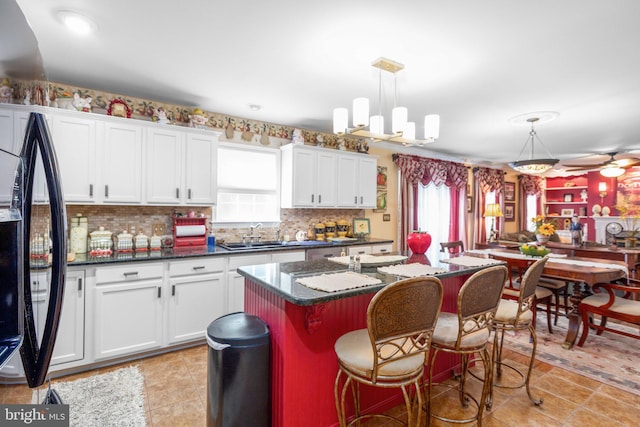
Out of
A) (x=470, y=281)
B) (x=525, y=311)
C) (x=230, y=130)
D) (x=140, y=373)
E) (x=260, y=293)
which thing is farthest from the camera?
(x=230, y=130)

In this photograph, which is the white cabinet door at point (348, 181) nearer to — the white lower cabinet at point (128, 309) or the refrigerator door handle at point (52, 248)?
the white lower cabinet at point (128, 309)

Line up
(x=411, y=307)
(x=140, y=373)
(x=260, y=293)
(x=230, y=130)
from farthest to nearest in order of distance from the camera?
(x=230, y=130), (x=140, y=373), (x=260, y=293), (x=411, y=307)

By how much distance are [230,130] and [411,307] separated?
3.27m

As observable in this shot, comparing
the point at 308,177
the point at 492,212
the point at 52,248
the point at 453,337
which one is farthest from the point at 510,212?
the point at 52,248

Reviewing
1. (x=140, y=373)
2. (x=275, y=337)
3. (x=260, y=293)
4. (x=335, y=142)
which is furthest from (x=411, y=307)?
(x=335, y=142)

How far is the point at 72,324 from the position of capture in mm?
2512

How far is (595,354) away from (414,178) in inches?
134

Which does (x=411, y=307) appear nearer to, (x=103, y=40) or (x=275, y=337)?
(x=275, y=337)

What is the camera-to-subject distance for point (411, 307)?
142 centimetres

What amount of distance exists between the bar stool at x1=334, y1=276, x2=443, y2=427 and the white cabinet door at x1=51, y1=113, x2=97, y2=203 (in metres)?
2.71

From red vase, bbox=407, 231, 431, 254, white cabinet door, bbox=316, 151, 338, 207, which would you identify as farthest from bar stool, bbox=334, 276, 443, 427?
white cabinet door, bbox=316, 151, 338, 207

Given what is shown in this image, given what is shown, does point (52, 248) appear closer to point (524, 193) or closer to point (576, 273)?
point (576, 273)

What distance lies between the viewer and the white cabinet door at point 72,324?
248 cm

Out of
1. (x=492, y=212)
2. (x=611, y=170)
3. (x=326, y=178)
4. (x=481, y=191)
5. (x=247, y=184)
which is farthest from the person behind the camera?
(x=481, y=191)
